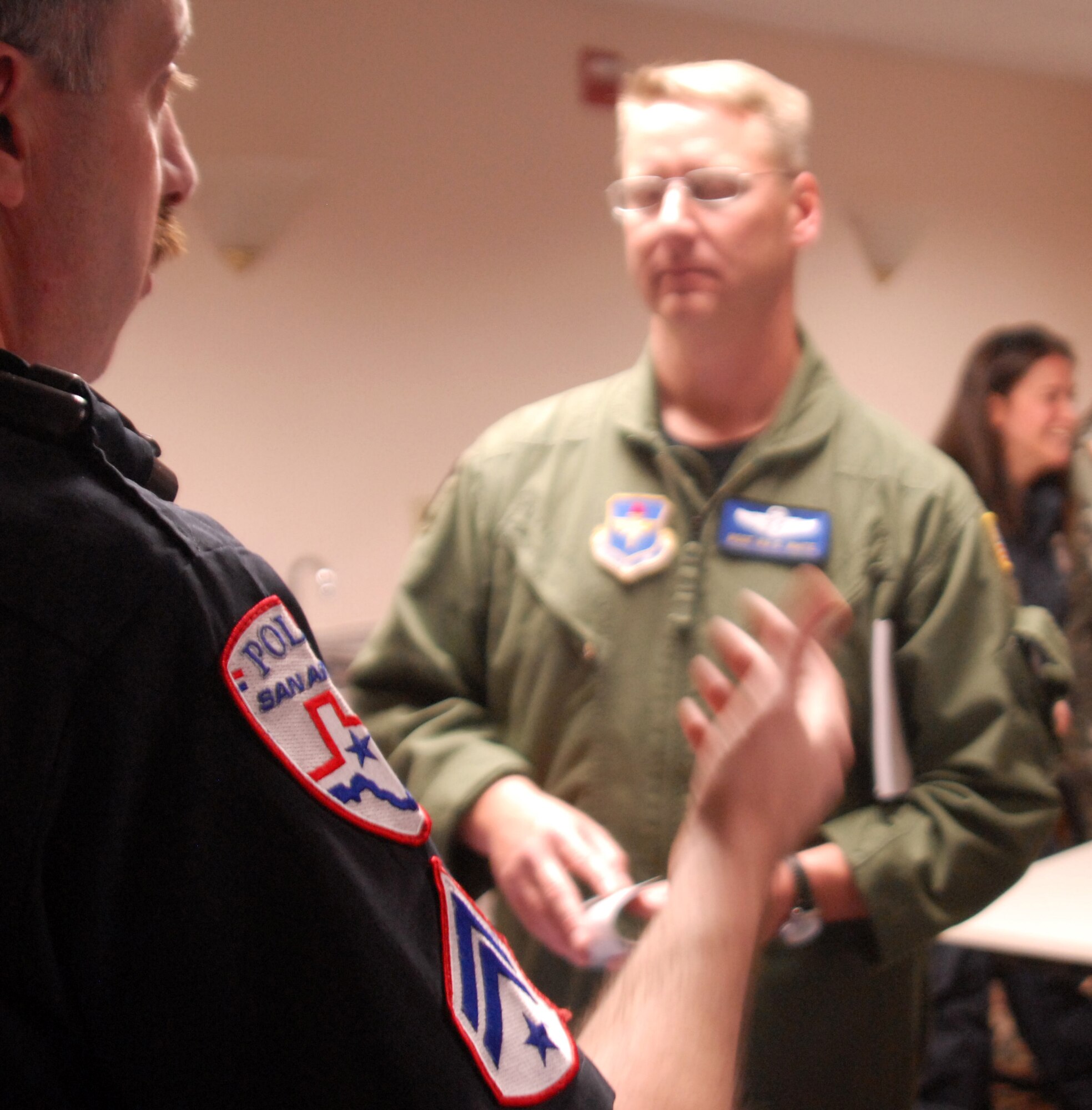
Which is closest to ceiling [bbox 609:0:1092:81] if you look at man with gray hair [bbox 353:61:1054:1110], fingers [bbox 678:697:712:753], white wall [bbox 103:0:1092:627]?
white wall [bbox 103:0:1092:627]

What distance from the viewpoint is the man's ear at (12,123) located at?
1.90ft

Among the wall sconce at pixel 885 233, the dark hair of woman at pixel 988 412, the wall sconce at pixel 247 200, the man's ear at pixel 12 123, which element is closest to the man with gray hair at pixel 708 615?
the man's ear at pixel 12 123

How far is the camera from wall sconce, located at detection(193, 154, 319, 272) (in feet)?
10.8

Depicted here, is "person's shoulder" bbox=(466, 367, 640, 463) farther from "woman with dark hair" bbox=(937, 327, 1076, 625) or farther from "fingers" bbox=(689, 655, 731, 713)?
"woman with dark hair" bbox=(937, 327, 1076, 625)

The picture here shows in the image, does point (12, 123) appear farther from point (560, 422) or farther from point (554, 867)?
point (560, 422)

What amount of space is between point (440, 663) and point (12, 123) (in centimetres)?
92

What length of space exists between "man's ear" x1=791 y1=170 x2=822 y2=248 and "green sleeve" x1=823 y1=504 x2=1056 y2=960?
0.45m

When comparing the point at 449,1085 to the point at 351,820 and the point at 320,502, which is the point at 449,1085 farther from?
the point at 320,502

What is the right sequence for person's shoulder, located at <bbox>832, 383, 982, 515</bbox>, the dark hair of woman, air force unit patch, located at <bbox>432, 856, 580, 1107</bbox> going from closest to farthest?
air force unit patch, located at <bbox>432, 856, 580, 1107</bbox>
person's shoulder, located at <bbox>832, 383, 982, 515</bbox>
the dark hair of woman

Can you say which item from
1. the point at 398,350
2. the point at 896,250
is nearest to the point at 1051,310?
the point at 896,250

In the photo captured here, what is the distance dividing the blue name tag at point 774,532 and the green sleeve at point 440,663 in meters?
0.31

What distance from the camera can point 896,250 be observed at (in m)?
4.80

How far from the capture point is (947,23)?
4.41m

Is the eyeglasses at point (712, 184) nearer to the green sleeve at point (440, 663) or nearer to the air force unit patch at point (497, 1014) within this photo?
the green sleeve at point (440, 663)
